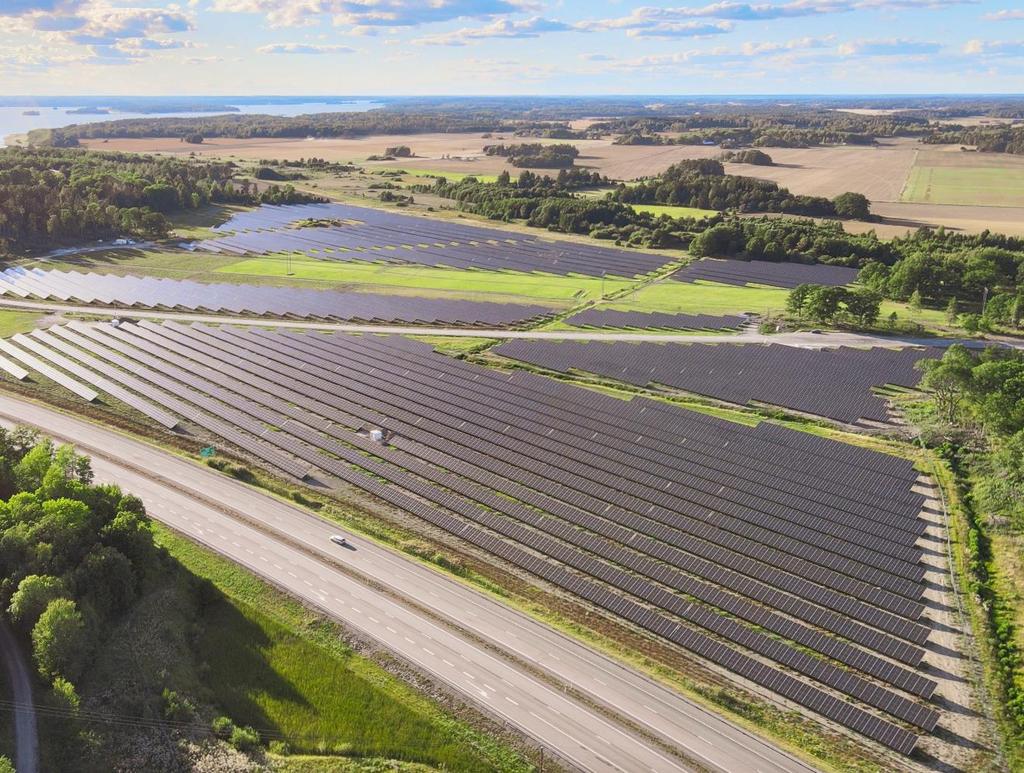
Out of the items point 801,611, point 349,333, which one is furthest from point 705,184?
point 801,611

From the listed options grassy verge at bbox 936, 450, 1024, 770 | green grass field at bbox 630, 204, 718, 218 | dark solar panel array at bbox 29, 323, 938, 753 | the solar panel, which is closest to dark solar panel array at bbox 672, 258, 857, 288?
green grass field at bbox 630, 204, 718, 218

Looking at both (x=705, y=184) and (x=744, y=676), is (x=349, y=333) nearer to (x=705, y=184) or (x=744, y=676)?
(x=744, y=676)

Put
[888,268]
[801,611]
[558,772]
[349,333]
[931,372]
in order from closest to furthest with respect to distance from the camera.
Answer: [558,772], [801,611], [931,372], [349,333], [888,268]

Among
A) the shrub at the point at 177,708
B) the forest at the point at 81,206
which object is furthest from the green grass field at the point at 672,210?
the shrub at the point at 177,708

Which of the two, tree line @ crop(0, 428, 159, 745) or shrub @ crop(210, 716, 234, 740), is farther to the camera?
tree line @ crop(0, 428, 159, 745)

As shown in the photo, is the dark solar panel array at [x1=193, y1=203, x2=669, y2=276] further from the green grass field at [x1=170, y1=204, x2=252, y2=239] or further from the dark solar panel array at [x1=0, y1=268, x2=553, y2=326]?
→ the dark solar panel array at [x1=0, y1=268, x2=553, y2=326]

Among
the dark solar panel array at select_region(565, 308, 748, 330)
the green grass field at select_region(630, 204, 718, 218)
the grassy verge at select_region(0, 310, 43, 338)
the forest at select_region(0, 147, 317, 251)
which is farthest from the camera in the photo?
the green grass field at select_region(630, 204, 718, 218)
